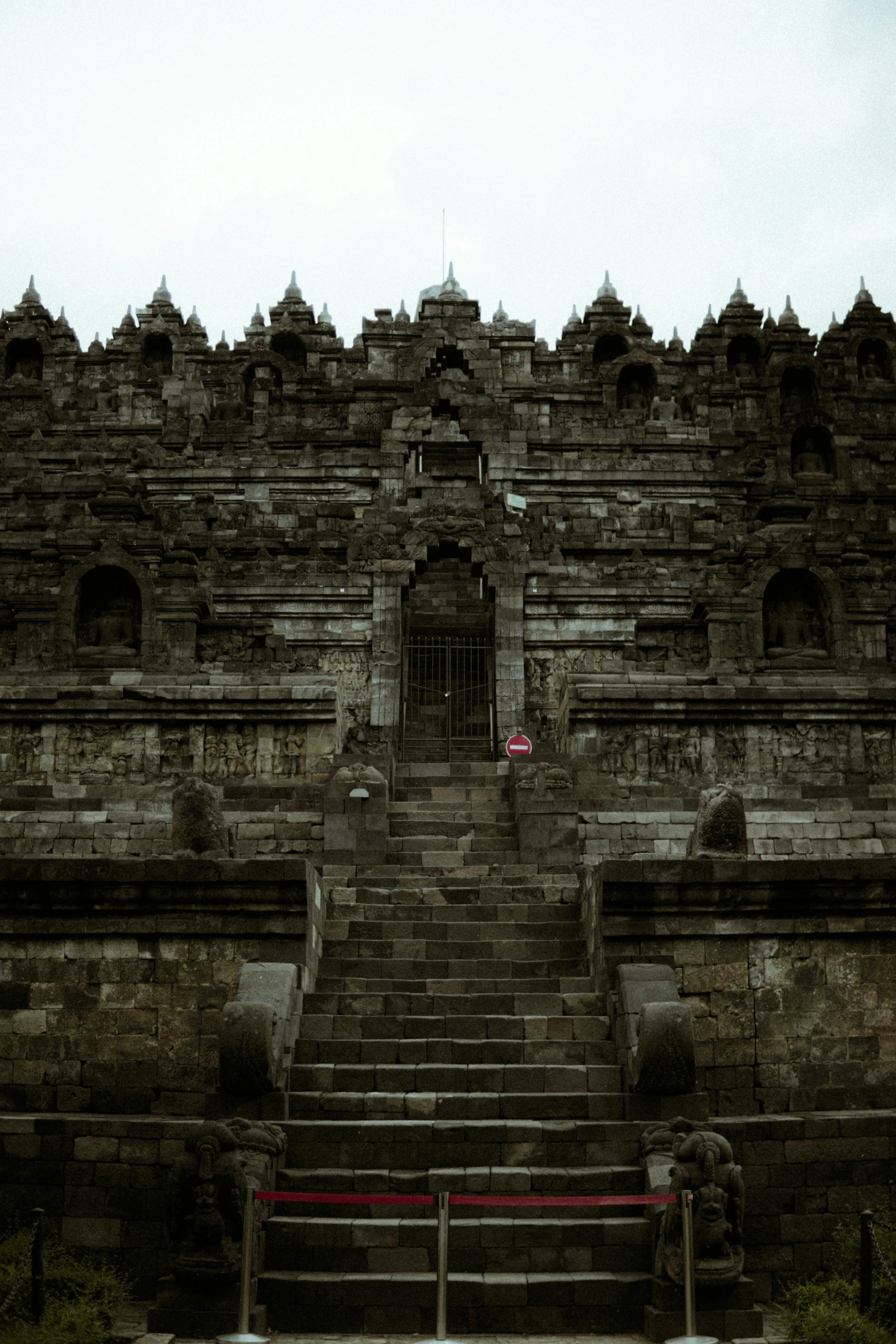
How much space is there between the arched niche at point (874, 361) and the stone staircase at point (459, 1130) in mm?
31495

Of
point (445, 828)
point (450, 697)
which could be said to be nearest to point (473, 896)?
point (445, 828)

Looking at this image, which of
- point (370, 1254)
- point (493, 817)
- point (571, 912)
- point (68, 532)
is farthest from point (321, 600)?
point (370, 1254)

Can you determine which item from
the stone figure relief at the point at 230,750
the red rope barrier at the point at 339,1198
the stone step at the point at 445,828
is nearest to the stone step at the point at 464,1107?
the red rope barrier at the point at 339,1198

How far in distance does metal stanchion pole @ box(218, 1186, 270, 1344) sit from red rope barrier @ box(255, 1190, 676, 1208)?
0.36ft

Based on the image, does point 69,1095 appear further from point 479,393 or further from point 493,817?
point 479,393

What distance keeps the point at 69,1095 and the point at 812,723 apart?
12388 mm

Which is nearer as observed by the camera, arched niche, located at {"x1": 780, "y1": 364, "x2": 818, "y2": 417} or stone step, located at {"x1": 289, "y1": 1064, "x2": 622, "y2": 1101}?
stone step, located at {"x1": 289, "y1": 1064, "x2": 622, "y2": 1101}

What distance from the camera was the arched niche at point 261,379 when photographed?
3975 centimetres

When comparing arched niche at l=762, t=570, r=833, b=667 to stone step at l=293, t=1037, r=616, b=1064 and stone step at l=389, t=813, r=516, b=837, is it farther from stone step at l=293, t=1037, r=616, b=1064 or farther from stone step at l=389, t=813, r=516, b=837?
stone step at l=293, t=1037, r=616, b=1064

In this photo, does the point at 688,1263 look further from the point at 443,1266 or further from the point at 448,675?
the point at 448,675

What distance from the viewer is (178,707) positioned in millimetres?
20594

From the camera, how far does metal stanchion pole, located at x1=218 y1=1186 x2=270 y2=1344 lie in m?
10.2

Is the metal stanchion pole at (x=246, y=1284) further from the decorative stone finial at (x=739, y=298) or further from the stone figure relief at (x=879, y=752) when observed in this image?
the decorative stone finial at (x=739, y=298)

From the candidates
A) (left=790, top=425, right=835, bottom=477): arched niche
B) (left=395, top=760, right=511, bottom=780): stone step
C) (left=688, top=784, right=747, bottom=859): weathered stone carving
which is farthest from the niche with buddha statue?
(left=688, top=784, right=747, bottom=859): weathered stone carving
